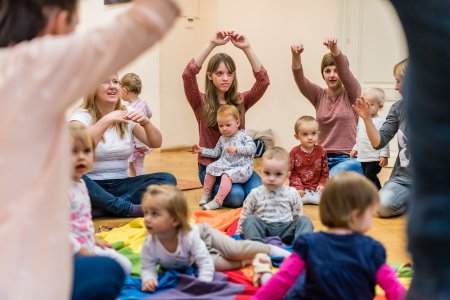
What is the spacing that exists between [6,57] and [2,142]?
16 cm

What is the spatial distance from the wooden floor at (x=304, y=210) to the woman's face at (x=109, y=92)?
65 centimetres

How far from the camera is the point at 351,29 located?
17.9ft

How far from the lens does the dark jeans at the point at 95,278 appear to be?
1.39m

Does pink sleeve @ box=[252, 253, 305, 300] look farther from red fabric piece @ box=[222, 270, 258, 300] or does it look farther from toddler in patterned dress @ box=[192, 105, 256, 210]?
toddler in patterned dress @ box=[192, 105, 256, 210]

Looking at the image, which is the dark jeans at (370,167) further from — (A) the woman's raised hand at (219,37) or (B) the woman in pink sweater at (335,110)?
(A) the woman's raised hand at (219,37)

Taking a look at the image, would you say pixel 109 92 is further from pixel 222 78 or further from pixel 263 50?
pixel 263 50

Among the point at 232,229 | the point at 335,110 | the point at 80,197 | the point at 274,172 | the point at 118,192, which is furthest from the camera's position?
the point at 335,110

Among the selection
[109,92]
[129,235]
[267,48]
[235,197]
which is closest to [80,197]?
[129,235]

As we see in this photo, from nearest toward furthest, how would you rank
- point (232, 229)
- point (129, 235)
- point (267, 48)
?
point (129, 235) → point (232, 229) → point (267, 48)

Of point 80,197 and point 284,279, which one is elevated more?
point 80,197

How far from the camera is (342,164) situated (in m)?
3.66

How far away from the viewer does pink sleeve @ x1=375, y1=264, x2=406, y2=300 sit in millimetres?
1595

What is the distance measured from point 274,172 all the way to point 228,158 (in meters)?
1.05

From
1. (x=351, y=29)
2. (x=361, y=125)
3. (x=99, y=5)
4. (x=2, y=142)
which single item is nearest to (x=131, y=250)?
(x=2, y=142)
